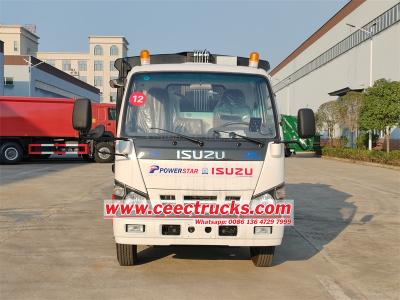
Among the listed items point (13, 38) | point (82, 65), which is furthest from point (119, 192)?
point (82, 65)

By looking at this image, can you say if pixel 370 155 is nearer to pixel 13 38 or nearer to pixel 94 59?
pixel 13 38

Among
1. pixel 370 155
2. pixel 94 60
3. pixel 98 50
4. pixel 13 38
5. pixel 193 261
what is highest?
pixel 13 38

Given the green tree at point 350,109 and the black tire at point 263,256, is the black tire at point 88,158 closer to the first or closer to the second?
the green tree at point 350,109

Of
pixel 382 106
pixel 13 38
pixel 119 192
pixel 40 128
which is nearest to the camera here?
pixel 119 192

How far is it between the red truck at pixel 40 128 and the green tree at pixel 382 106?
1391 cm

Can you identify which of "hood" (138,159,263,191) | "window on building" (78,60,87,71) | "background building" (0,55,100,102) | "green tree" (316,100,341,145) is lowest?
"hood" (138,159,263,191)

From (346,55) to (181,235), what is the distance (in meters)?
47.3

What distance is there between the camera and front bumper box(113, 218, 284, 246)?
568 centimetres

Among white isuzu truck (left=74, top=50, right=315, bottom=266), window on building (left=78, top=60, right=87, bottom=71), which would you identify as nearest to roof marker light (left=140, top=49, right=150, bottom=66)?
white isuzu truck (left=74, top=50, right=315, bottom=266)

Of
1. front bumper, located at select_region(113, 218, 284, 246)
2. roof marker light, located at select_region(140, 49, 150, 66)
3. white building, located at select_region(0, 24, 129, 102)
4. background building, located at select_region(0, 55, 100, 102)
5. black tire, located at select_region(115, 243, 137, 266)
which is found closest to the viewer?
front bumper, located at select_region(113, 218, 284, 246)

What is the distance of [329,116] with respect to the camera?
129 ft

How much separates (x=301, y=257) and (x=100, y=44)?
120 meters

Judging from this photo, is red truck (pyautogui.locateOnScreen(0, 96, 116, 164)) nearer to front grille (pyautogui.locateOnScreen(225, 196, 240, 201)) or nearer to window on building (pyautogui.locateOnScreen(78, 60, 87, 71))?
front grille (pyautogui.locateOnScreen(225, 196, 240, 201))

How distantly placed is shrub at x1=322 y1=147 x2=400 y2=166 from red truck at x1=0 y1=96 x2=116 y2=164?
13465 mm
